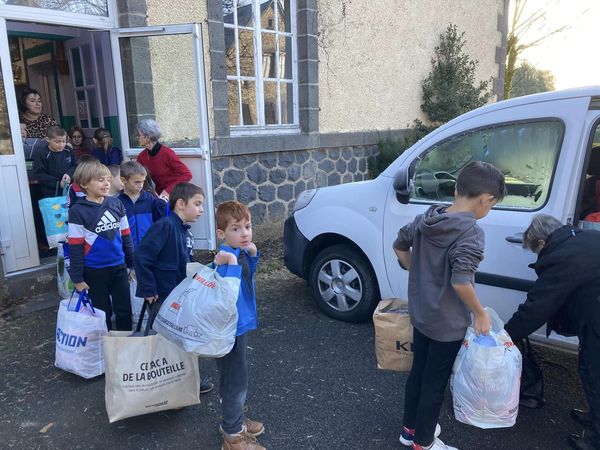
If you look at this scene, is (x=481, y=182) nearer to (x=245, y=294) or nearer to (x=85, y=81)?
(x=245, y=294)

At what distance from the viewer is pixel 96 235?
3.25 meters

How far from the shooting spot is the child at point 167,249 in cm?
270

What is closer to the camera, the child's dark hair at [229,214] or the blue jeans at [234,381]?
the child's dark hair at [229,214]

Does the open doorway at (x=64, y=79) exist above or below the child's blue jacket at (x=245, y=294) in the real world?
above

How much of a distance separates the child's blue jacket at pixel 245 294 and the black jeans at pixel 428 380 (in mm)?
844

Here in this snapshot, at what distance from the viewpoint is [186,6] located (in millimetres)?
5805

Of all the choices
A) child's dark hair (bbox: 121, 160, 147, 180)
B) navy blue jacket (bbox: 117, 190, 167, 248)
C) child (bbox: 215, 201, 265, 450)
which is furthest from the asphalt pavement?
child's dark hair (bbox: 121, 160, 147, 180)

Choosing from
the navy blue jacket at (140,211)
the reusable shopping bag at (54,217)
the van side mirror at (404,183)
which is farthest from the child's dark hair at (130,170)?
the van side mirror at (404,183)

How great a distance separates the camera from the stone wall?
6533 mm

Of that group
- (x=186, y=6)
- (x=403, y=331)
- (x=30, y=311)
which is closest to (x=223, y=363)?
(x=403, y=331)

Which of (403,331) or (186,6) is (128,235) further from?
(186,6)

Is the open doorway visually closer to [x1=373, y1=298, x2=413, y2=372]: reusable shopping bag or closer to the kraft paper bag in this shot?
the kraft paper bag

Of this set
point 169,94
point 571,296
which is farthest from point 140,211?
point 571,296

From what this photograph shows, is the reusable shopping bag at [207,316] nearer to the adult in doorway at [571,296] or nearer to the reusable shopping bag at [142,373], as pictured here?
the reusable shopping bag at [142,373]
